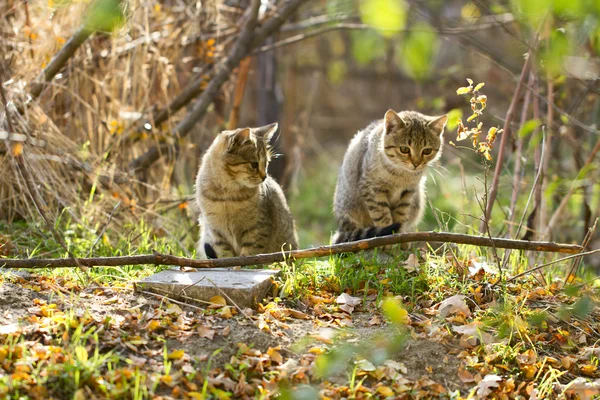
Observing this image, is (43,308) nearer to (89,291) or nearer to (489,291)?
(89,291)

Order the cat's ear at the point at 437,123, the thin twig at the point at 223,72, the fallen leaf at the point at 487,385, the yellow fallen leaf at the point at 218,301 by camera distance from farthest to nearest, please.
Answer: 1. the thin twig at the point at 223,72
2. the cat's ear at the point at 437,123
3. the yellow fallen leaf at the point at 218,301
4. the fallen leaf at the point at 487,385

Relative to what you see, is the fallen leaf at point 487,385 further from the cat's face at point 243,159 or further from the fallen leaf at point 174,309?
the cat's face at point 243,159

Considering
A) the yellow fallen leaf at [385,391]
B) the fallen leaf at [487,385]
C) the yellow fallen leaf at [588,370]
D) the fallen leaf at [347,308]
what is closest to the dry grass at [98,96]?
the fallen leaf at [347,308]

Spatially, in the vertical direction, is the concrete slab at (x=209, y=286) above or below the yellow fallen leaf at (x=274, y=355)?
above

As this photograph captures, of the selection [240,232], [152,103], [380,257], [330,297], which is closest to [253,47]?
[152,103]

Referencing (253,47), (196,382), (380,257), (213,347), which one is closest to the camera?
(196,382)

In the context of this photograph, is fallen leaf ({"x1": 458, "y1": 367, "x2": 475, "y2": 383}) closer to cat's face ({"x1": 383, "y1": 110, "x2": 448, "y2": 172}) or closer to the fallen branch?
cat's face ({"x1": 383, "y1": 110, "x2": 448, "y2": 172})

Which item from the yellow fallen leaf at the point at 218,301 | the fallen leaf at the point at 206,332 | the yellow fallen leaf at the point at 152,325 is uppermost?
the yellow fallen leaf at the point at 152,325

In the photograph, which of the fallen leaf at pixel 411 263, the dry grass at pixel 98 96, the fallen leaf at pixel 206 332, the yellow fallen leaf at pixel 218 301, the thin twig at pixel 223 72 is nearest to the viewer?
the fallen leaf at pixel 206 332

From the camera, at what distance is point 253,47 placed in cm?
607

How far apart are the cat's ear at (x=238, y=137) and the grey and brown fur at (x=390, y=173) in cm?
101

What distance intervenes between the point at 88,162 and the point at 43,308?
2.55m

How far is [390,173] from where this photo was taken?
191 inches

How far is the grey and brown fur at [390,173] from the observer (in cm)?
Result: 474
